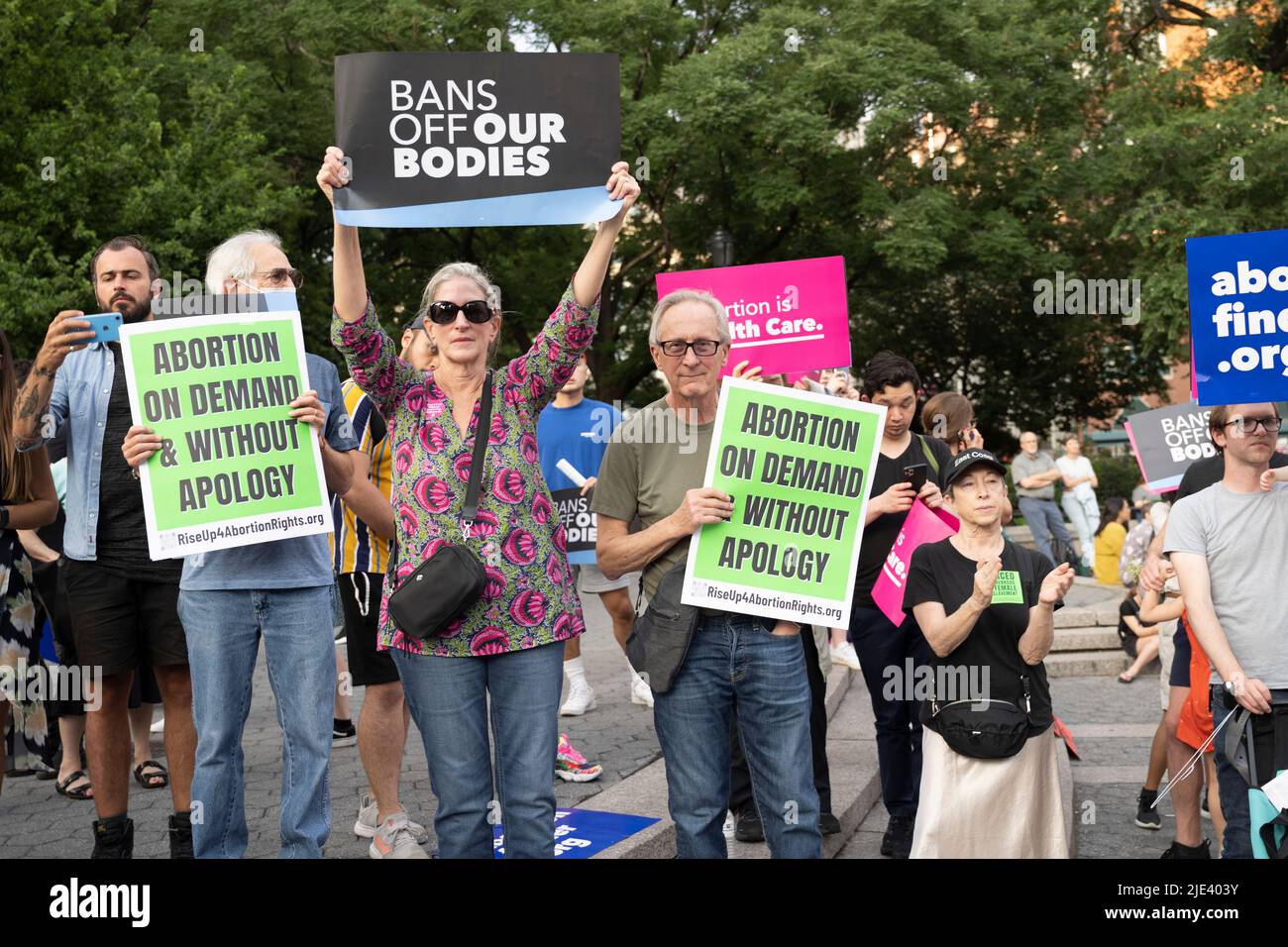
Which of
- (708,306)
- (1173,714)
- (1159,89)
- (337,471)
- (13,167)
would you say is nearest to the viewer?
(708,306)

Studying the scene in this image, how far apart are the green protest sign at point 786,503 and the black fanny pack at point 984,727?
1.89 feet

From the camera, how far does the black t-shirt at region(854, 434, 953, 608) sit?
5359 mm

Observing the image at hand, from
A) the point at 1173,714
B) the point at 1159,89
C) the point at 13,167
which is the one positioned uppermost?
the point at 1159,89

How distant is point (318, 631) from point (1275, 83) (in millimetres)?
22411

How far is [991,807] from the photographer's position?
4082 millimetres

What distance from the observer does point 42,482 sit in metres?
4.54

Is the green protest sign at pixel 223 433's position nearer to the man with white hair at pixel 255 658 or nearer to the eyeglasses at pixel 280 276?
the man with white hair at pixel 255 658

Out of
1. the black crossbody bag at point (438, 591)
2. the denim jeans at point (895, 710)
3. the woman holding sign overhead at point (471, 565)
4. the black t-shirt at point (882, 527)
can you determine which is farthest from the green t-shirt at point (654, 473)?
the denim jeans at point (895, 710)

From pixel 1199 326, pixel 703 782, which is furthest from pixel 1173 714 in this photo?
pixel 703 782

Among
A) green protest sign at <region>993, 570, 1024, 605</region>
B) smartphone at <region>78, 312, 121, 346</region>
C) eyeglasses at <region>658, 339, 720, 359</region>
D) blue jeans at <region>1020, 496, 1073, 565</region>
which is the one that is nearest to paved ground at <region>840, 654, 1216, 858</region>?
green protest sign at <region>993, 570, 1024, 605</region>

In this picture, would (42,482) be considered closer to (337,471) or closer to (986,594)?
(337,471)

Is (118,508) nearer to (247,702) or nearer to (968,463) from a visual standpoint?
(247,702)

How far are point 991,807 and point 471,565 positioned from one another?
183cm

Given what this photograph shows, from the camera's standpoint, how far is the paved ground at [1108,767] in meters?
5.80
